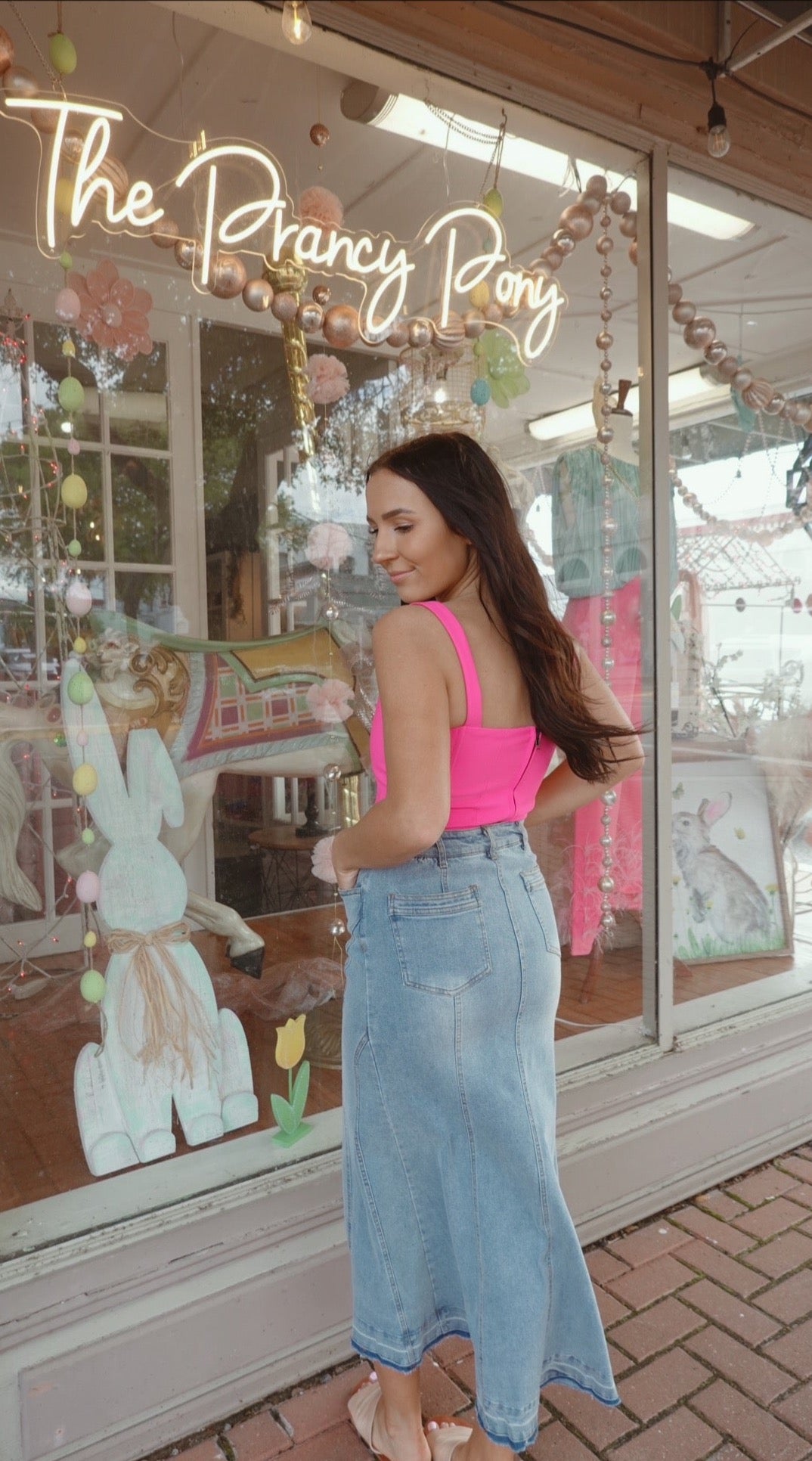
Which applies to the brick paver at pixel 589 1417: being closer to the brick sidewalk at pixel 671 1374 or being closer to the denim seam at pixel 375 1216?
the brick sidewalk at pixel 671 1374

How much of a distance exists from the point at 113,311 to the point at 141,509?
1.36 feet

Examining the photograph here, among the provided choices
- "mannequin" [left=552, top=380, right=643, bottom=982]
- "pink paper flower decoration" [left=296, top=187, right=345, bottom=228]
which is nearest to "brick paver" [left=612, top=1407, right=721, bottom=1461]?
"mannequin" [left=552, top=380, right=643, bottom=982]

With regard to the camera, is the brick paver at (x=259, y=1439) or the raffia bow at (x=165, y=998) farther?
the raffia bow at (x=165, y=998)

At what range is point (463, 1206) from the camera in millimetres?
1545

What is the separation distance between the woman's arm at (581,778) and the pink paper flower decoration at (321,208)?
1.32 meters

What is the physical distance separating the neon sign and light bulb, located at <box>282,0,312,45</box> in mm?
261

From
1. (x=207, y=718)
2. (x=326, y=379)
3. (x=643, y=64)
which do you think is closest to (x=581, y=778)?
(x=207, y=718)

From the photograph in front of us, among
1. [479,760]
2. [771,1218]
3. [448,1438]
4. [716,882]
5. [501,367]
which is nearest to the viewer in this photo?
[479,760]

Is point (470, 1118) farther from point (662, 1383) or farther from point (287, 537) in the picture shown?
point (287, 537)

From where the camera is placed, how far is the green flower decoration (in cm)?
265

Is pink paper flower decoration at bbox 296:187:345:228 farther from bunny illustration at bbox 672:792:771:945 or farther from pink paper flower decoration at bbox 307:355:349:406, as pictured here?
bunny illustration at bbox 672:792:771:945

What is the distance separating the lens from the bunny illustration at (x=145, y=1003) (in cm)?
203

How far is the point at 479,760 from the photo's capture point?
1.50m

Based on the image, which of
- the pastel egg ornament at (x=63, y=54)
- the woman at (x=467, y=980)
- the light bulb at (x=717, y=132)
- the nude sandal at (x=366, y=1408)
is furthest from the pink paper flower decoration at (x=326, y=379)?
the nude sandal at (x=366, y=1408)
